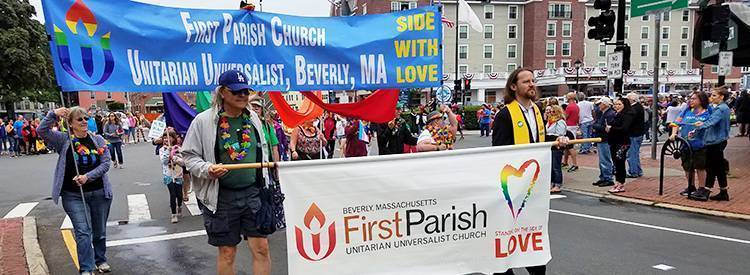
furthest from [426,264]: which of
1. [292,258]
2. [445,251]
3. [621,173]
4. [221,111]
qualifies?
[621,173]

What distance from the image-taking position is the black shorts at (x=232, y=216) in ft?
12.0

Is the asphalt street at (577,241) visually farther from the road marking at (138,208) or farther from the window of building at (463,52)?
the window of building at (463,52)

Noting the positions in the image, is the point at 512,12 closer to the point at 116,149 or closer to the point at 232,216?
the point at 116,149

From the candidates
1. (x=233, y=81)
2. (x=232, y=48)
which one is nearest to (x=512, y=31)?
(x=232, y=48)

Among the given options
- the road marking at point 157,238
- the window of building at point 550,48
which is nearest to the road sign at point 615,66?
the road marking at point 157,238

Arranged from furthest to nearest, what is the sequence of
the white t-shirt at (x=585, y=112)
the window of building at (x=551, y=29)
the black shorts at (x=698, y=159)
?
the window of building at (x=551, y=29)
the white t-shirt at (x=585, y=112)
the black shorts at (x=698, y=159)

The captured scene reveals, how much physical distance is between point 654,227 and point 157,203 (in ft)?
27.5

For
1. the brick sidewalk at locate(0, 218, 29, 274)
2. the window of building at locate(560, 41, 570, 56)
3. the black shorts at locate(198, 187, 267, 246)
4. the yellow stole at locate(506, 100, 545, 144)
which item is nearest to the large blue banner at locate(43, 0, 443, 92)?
the black shorts at locate(198, 187, 267, 246)

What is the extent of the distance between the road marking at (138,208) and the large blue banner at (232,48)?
4.70 meters

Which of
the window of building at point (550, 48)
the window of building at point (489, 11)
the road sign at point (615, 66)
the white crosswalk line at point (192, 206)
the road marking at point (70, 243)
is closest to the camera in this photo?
the road marking at point (70, 243)

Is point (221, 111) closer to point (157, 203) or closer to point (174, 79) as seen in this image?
point (174, 79)

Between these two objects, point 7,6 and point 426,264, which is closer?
point 426,264

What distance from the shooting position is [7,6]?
37250mm

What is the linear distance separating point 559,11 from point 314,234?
63199 mm
